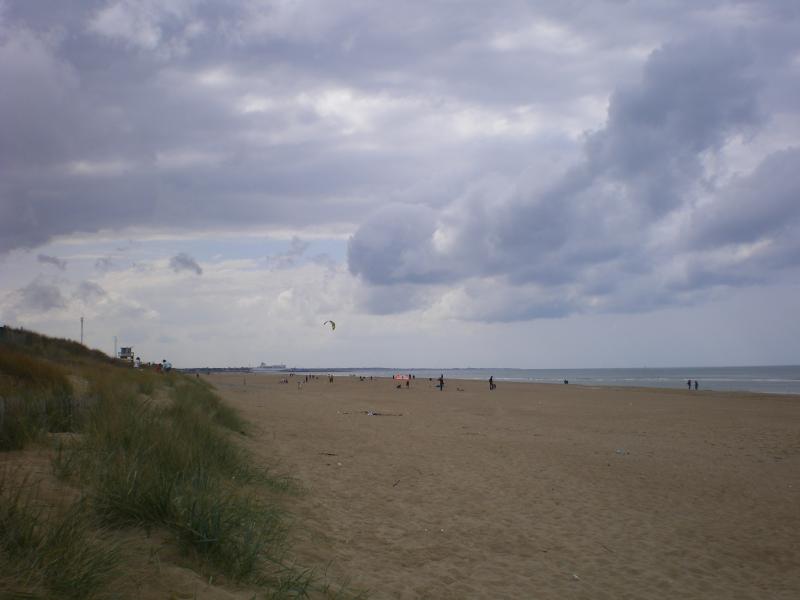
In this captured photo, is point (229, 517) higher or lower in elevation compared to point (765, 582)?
higher

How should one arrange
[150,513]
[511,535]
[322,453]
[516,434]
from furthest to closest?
[516,434]
[322,453]
[511,535]
[150,513]

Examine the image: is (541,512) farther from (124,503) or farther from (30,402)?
(30,402)

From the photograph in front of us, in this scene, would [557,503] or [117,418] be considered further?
[557,503]

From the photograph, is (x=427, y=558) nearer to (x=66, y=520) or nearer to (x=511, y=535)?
(x=511, y=535)

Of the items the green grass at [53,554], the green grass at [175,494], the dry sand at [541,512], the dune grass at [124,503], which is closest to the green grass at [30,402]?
the dune grass at [124,503]

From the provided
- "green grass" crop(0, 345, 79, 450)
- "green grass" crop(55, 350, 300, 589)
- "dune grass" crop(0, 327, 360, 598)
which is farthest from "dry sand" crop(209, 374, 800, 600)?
"green grass" crop(0, 345, 79, 450)

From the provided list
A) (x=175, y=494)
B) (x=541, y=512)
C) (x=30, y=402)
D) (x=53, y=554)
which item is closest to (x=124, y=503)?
(x=175, y=494)

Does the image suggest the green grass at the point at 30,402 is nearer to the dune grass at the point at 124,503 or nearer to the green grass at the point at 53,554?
the dune grass at the point at 124,503

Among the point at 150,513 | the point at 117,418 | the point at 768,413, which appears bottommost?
the point at 768,413

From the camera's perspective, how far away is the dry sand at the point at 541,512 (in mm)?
6633

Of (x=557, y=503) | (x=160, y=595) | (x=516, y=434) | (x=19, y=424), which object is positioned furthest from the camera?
(x=516, y=434)

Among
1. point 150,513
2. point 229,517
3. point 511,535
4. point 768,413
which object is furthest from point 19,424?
point 768,413

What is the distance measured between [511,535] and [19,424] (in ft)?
19.6

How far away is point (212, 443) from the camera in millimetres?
8750
